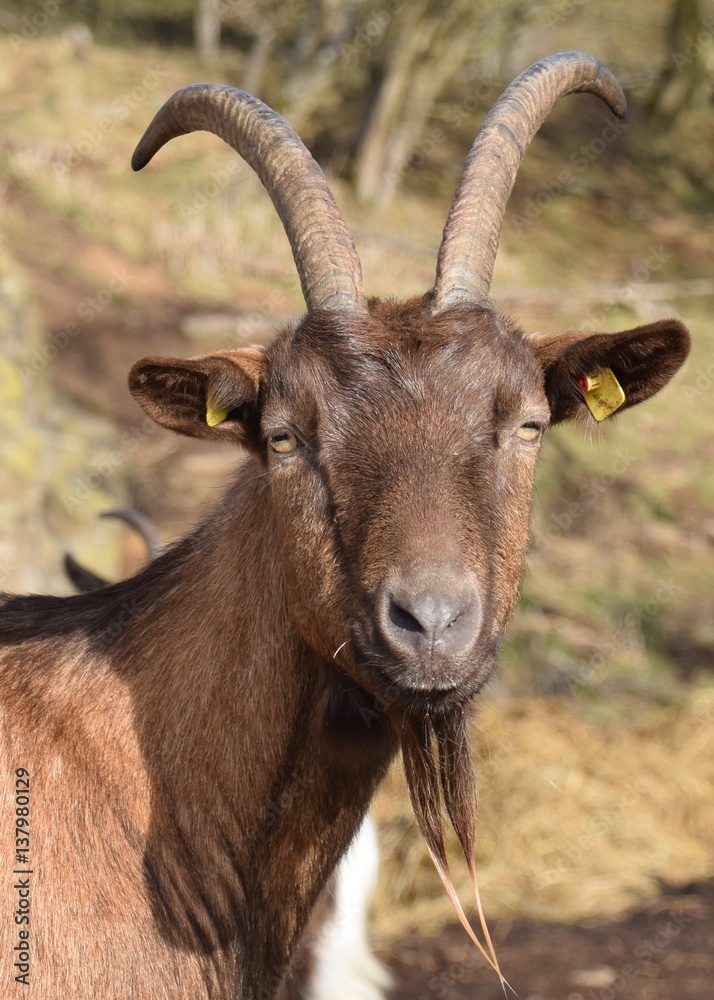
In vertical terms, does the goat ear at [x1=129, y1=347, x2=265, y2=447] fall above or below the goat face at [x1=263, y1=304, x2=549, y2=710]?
above

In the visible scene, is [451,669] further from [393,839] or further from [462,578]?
[393,839]

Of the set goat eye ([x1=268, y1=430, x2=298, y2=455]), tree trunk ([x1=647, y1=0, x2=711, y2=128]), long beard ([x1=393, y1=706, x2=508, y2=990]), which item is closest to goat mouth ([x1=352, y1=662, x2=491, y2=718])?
long beard ([x1=393, y1=706, x2=508, y2=990])

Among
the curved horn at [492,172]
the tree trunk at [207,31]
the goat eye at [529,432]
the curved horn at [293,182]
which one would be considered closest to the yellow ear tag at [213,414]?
the curved horn at [293,182]

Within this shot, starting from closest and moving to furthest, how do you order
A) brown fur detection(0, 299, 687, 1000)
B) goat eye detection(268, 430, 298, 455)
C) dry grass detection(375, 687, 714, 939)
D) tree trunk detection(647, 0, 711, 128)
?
Result: brown fur detection(0, 299, 687, 1000), goat eye detection(268, 430, 298, 455), dry grass detection(375, 687, 714, 939), tree trunk detection(647, 0, 711, 128)

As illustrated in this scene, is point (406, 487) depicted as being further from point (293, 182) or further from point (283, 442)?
point (293, 182)

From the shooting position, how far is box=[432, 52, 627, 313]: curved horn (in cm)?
312

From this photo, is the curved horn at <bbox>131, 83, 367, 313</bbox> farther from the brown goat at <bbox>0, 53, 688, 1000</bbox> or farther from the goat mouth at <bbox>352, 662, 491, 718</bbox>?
the goat mouth at <bbox>352, 662, 491, 718</bbox>

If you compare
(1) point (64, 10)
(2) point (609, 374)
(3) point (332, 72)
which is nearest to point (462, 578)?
(2) point (609, 374)

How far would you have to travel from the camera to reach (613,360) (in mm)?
3209

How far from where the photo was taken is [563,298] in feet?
56.3

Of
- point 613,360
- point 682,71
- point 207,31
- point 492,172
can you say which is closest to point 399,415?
point 613,360

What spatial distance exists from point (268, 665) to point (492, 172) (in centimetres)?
159

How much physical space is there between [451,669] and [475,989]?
3.88 metres

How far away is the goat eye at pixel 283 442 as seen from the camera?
117 inches
